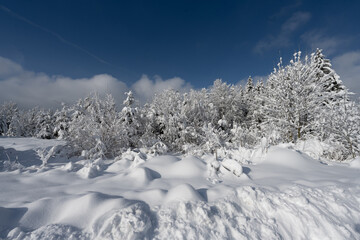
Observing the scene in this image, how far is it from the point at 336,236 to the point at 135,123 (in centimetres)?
949

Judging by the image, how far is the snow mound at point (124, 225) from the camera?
1821mm

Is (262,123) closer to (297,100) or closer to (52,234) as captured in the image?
(297,100)

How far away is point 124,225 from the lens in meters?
A: 1.89

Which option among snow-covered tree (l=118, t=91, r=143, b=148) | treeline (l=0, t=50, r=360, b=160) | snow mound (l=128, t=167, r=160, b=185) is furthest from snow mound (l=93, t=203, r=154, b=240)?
snow-covered tree (l=118, t=91, r=143, b=148)

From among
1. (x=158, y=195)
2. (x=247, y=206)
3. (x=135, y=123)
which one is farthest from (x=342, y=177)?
(x=135, y=123)

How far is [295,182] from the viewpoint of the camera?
3.23m

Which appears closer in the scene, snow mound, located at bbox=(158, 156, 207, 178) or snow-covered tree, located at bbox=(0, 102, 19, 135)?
snow mound, located at bbox=(158, 156, 207, 178)

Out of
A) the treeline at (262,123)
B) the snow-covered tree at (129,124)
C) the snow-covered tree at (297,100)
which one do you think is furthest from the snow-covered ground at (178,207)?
the snow-covered tree at (297,100)

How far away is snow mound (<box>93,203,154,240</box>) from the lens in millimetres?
1821

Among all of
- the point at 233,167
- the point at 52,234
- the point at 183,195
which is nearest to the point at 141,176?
the point at 183,195

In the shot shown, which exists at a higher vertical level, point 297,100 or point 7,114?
point 297,100

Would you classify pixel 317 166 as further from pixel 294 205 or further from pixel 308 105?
pixel 308 105

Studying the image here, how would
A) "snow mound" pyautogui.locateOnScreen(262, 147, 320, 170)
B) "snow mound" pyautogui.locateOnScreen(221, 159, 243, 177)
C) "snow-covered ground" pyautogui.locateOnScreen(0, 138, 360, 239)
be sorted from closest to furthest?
"snow-covered ground" pyautogui.locateOnScreen(0, 138, 360, 239), "snow mound" pyautogui.locateOnScreen(221, 159, 243, 177), "snow mound" pyautogui.locateOnScreen(262, 147, 320, 170)

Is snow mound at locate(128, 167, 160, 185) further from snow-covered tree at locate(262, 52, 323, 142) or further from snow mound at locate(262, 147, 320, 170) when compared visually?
snow-covered tree at locate(262, 52, 323, 142)
